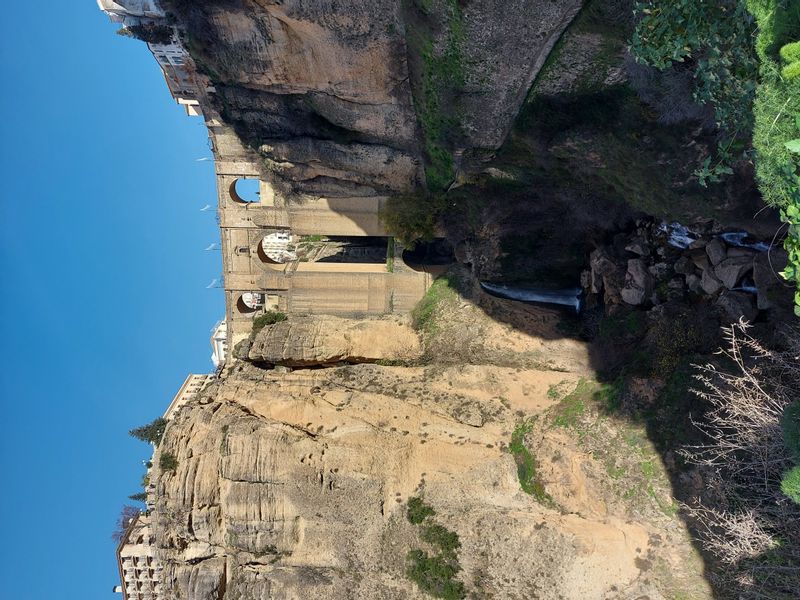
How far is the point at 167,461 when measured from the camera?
15.3 meters

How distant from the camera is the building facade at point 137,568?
19.3m

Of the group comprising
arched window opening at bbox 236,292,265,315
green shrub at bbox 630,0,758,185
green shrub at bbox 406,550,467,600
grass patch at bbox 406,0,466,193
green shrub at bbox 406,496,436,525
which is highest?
grass patch at bbox 406,0,466,193

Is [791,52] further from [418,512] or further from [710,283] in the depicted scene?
[418,512]

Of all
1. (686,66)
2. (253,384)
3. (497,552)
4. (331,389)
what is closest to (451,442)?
(497,552)

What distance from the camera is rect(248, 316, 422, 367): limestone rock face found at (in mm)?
19406

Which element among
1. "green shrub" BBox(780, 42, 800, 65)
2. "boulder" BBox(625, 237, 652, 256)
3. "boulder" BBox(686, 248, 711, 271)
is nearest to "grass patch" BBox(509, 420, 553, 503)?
"boulder" BBox(686, 248, 711, 271)

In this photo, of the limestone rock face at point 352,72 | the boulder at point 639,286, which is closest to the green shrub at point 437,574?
the boulder at point 639,286

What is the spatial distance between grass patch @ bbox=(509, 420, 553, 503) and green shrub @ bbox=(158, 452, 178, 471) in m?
9.04

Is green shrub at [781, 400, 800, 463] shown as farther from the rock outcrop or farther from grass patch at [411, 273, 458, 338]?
grass patch at [411, 273, 458, 338]

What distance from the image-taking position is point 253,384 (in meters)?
17.5

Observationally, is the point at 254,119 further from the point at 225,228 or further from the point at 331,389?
Answer: the point at 331,389

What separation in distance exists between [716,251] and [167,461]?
1580 centimetres

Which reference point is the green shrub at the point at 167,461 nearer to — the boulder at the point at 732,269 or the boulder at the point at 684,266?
the boulder at the point at 684,266

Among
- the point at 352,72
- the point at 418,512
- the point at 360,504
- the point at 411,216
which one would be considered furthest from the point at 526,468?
the point at 352,72
